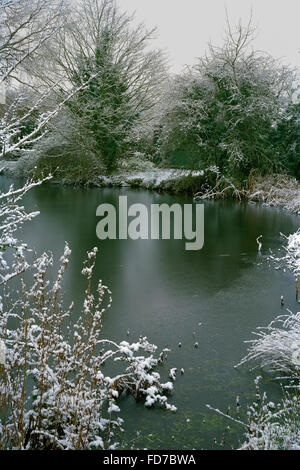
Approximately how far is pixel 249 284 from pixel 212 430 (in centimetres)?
383

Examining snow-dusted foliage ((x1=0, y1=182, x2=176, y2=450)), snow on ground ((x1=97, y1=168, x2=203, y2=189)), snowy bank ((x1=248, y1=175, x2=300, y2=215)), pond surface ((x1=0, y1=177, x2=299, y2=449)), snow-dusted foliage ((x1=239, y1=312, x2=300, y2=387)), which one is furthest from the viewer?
snow on ground ((x1=97, y1=168, x2=203, y2=189))

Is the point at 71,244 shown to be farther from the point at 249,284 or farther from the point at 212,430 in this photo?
the point at 212,430

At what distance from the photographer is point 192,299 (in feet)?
19.8

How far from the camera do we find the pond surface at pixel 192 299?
3334 mm

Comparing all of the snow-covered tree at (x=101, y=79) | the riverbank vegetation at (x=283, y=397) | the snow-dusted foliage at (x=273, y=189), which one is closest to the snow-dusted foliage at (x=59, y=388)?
the riverbank vegetation at (x=283, y=397)

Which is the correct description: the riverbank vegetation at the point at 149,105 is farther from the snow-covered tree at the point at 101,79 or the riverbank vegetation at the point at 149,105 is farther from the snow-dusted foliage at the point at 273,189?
the snow-dusted foliage at the point at 273,189

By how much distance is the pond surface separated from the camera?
131 inches

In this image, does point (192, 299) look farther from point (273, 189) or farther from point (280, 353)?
point (273, 189)

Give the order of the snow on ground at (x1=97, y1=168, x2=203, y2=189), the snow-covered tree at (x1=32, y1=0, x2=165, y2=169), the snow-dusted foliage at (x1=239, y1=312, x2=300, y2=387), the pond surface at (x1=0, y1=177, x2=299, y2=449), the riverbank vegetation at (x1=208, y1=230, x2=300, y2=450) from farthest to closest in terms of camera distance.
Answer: the snow-covered tree at (x1=32, y1=0, x2=165, y2=169) → the snow on ground at (x1=97, y1=168, x2=203, y2=189) → the snow-dusted foliage at (x1=239, y1=312, x2=300, y2=387) → the pond surface at (x1=0, y1=177, x2=299, y2=449) → the riverbank vegetation at (x1=208, y1=230, x2=300, y2=450)

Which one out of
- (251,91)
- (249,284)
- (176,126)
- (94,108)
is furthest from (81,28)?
(249,284)

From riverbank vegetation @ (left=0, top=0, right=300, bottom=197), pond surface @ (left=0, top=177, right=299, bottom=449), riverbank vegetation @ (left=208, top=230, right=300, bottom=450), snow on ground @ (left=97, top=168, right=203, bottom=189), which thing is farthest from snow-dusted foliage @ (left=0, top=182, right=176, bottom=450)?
snow on ground @ (left=97, top=168, right=203, bottom=189)

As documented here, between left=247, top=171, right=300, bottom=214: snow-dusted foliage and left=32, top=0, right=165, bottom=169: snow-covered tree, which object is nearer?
left=247, top=171, right=300, bottom=214: snow-dusted foliage

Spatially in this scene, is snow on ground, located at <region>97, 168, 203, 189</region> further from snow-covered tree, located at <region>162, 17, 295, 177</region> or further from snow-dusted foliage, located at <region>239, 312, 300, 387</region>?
snow-dusted foliage, located at <region>239, 312, 300, 387</region>
